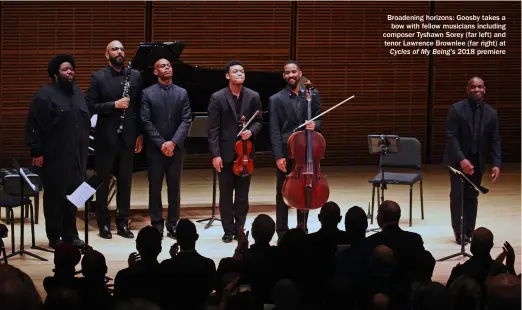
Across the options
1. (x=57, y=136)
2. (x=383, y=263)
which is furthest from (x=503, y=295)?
(x=57, y=136)

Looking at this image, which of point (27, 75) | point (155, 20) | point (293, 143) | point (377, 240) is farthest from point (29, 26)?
point (377, 240)

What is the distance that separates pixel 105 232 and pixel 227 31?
14.8ft

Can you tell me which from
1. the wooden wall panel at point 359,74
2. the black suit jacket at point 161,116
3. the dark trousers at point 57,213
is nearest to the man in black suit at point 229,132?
the black suit jacket at point 161,116

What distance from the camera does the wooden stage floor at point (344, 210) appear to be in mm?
7105

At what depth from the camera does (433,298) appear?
3629 mm

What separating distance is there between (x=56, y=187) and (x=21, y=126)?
414 cm

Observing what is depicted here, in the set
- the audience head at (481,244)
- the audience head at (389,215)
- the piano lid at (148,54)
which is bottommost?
the audience head at (481,244)

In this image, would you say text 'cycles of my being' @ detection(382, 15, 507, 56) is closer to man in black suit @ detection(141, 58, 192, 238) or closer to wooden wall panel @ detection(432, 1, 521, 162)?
wooden wall panel @ detection(432, 1, 521, 162)

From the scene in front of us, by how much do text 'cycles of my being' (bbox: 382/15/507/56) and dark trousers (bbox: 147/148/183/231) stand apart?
4993mm

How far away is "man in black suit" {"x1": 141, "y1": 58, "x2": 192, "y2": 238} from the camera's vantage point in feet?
25.0

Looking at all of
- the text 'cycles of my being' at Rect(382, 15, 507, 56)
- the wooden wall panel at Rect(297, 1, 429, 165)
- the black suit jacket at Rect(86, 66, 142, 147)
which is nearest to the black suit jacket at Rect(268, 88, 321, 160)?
the black suit jacket at Rect(86, 66, 142, 147)

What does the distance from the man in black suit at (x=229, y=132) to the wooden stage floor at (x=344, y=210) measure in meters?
0.30

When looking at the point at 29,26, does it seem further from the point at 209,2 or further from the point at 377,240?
the point at 377,240

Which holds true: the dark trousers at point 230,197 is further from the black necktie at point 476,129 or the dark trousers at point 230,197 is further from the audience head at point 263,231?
the audience head at point 263,231
